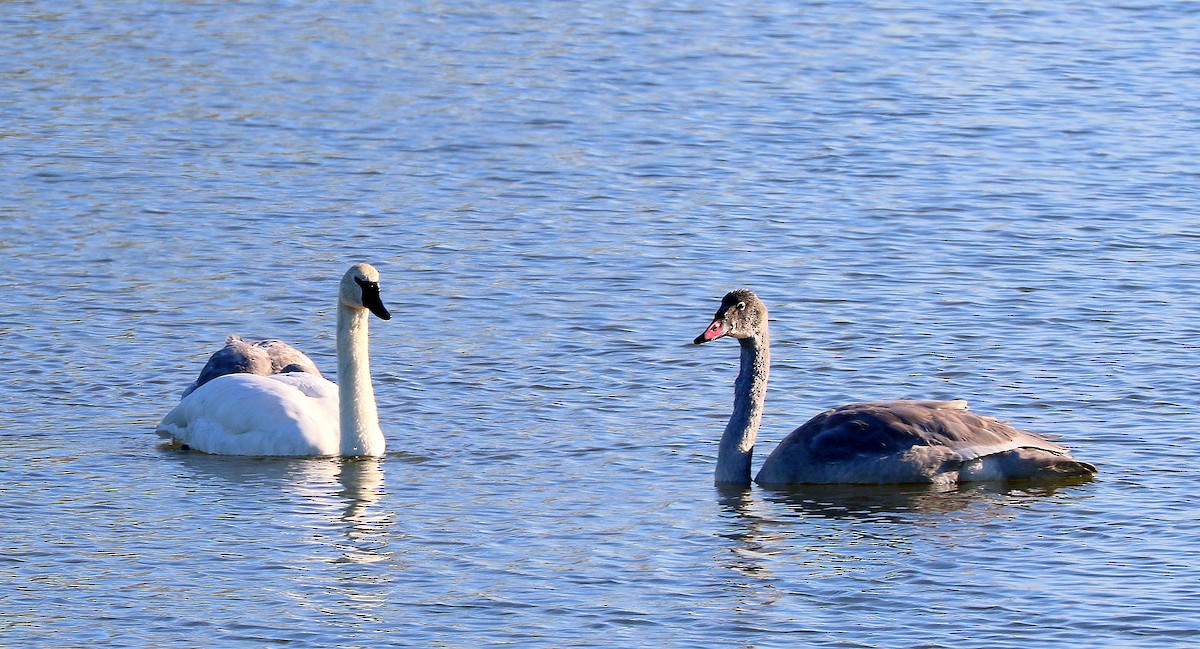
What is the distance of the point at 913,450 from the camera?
11.1 metres

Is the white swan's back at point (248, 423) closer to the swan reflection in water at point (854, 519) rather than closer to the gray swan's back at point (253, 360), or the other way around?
the gray swan's back at point (253, 360)

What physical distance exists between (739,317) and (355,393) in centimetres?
208

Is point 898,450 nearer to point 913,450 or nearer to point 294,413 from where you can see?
point 913,450

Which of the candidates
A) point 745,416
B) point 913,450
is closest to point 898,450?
point 913,450

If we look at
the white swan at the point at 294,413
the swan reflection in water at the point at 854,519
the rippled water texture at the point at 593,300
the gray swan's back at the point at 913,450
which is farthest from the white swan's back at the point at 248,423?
the gray swan's back at the point at 913,450

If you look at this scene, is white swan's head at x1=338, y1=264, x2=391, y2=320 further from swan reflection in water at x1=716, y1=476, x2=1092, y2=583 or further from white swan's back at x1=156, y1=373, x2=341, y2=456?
swan reflection in water at x1=716, y1=476, x2=1092, y2=583

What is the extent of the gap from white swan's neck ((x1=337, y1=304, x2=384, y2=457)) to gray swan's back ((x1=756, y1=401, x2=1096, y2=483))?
85.1 inches

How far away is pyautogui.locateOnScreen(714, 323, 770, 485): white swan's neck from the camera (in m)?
11.2

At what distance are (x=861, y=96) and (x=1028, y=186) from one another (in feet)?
11.3

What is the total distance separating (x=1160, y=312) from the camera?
14.2 metres

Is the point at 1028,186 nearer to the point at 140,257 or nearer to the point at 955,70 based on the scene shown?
the point at 955,70

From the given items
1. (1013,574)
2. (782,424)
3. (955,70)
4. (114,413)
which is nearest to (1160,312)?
(782,424)

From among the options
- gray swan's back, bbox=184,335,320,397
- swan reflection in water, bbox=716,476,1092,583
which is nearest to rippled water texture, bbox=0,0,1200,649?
swan reflection in water, bbox=716,476,1092,583

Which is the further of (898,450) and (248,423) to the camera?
(248,423)
